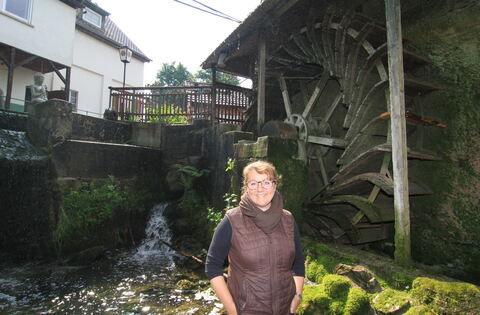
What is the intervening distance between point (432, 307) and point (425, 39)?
4459 millimetres

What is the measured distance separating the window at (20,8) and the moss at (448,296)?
15198 millimetres

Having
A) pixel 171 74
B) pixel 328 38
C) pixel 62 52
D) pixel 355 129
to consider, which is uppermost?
pixel 171 74

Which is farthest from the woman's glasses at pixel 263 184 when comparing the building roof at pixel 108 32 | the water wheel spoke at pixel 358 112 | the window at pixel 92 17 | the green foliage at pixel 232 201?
the window at pixel 92 17

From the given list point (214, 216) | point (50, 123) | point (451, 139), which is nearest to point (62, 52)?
point (50, 123)

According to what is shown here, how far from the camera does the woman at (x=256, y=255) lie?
181 centimetres

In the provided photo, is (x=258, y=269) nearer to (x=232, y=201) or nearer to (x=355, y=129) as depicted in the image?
(x=232, y=201)

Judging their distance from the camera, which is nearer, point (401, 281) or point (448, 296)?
point (448, 296)

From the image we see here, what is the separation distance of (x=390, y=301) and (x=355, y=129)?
3277mm

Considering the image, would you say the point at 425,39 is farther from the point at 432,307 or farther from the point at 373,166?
the point at 432,307

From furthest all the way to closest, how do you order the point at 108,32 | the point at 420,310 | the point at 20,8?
1. the point at 108,32
2. the point at 20,8
3. the point at 420,310

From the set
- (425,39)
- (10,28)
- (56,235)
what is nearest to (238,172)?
(56,235)

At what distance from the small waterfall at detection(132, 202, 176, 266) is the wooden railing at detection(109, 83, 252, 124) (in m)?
3.18

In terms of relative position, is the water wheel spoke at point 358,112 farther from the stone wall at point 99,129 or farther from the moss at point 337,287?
the stone wall at point 99,129

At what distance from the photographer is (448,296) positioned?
261cm
